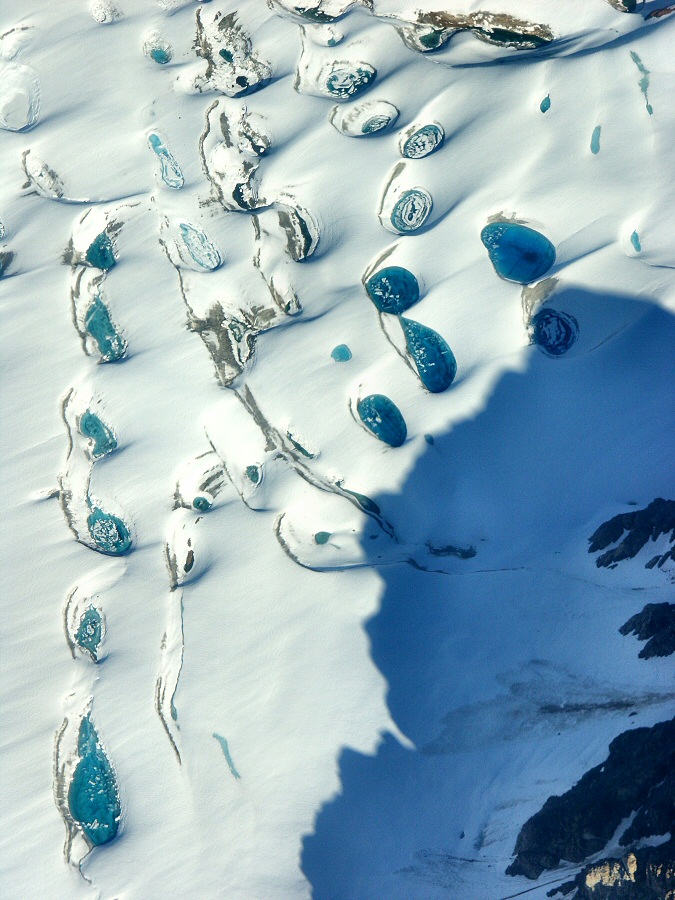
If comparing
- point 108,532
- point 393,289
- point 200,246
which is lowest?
point 108,532

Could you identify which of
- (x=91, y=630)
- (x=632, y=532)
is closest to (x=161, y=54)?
(x=91, y=630)

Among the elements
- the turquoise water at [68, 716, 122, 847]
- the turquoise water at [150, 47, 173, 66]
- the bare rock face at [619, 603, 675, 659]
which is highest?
the turquoise water at [150, 47, 173, 66]

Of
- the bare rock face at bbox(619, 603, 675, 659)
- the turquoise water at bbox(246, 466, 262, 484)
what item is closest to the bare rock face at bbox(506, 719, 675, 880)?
the bare rock face at bbox(619, 603, 675, 659)

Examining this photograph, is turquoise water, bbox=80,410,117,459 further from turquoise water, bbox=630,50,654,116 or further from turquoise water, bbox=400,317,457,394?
turquoise water, bbox=630,50,654,116

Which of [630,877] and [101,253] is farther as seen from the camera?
[101,253]

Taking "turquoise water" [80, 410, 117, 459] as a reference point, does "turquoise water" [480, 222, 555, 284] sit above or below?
above

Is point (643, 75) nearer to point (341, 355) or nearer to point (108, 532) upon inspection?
point (341, 355)

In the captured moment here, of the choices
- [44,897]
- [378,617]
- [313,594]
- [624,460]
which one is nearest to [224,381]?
[313,594]

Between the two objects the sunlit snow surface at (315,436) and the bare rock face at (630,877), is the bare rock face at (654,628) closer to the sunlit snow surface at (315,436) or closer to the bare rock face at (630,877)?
the sunlit snow surface at (315,436)
